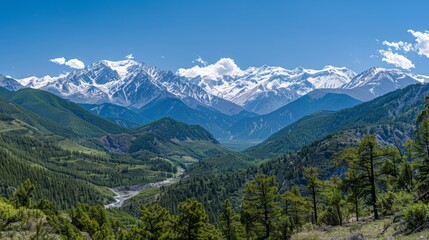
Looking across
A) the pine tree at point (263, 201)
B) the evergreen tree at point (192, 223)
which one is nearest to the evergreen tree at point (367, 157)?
the pine tree at point (263, 201)

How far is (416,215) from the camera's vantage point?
1225 inches

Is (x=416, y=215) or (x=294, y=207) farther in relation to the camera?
(x=294, y=207)

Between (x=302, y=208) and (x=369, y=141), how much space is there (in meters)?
24.0

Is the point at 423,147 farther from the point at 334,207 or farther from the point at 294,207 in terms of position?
the point at 294,207

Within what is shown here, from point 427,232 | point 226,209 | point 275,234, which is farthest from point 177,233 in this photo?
point 427,232

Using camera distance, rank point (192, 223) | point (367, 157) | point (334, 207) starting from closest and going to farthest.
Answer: point (192, 223) → point (367, 157) → point (334, 207)

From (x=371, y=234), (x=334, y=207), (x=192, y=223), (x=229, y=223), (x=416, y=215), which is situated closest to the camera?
(x=416, y=215)

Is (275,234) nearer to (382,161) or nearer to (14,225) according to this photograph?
(382,161)

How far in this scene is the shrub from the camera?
3025 centimetres

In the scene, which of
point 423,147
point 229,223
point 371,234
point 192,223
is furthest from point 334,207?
point 192,223

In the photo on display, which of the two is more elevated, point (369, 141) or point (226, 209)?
point (369, 141)

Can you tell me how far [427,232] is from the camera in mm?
29109

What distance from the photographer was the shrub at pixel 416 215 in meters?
30.2

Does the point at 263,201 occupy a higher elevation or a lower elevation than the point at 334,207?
higher
